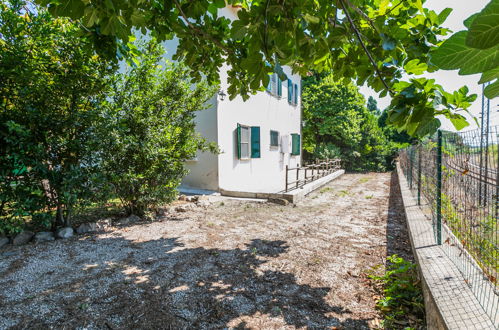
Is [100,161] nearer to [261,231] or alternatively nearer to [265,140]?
[261,231]

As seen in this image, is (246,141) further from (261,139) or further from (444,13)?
(444,13)

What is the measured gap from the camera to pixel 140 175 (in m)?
4.92

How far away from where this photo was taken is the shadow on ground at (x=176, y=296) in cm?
226

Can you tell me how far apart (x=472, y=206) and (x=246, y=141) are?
7.46m

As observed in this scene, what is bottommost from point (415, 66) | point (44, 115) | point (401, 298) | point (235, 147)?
point (401, 298)

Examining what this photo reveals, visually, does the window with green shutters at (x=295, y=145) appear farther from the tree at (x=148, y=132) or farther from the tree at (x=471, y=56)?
the tree at (x=471, y=56)

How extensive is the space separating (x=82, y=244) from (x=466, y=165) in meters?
5.10

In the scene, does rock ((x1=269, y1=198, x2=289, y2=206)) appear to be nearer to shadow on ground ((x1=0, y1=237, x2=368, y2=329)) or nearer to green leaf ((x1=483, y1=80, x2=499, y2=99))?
shadow on ground ((x1=0, y1=237, x2=368, y2=329))

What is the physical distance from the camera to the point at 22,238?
402 cm

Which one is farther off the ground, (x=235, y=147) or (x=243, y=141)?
(x=243, y=141)

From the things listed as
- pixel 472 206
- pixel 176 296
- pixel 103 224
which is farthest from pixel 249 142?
pixel 472 206

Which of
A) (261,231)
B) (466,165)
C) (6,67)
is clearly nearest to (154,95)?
(6,67)

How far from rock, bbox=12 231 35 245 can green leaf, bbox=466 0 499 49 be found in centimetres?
547

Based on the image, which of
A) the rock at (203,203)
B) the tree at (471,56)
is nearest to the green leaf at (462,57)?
the tree at (471,56)
